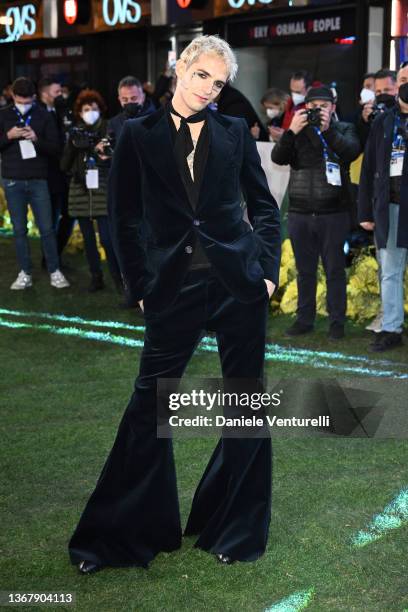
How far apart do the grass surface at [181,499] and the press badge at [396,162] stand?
142 cm

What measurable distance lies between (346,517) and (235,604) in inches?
41.5

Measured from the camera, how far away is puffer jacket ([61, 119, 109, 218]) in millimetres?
Answer: 10531

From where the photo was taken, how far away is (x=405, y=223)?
7918 mm

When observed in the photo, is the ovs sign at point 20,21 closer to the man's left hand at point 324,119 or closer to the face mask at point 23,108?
the face mask at point 23,108

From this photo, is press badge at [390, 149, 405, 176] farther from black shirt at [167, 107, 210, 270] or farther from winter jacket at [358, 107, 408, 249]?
black shirt at [167, 107, 210, 270]

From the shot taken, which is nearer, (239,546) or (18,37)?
(239,546)

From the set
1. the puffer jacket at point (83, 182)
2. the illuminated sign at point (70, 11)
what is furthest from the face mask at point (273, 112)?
the illuminated sign at point (70, 11)

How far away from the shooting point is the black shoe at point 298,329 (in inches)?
348

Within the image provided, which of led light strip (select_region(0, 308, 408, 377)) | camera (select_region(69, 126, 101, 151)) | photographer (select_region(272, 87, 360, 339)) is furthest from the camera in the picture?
camera (select_region(69, 126, 101, 151))

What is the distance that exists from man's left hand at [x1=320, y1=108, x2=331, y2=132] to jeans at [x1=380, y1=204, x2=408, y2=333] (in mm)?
852

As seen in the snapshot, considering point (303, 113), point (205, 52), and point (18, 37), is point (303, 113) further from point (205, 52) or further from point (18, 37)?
point (18, 37)

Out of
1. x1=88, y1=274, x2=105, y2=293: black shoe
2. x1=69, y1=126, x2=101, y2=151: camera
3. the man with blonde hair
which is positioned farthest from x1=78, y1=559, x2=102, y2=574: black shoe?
x1=88, y1=274, x2=105, y2=293: black shoe

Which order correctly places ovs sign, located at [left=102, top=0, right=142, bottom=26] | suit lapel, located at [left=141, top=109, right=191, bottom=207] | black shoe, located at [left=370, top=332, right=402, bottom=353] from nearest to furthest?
suit lapel, located at [left=141, top=109, right=191, bottom=207] → black shoe, located at [left=370, top=332, right=402, bottom=353] → ovs sign, located at [left=102, top=0, right=142, bottom=26]

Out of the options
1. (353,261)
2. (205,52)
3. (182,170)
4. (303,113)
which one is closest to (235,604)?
(182,170)
